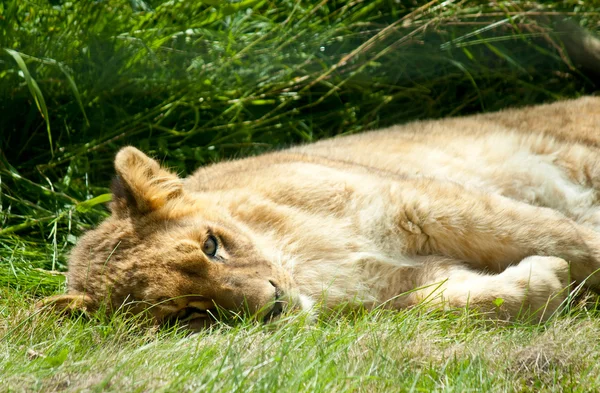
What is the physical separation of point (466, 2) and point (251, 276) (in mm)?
3842

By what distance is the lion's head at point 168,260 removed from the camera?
3748mm

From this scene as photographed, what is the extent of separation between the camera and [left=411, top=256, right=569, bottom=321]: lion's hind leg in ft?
12.6

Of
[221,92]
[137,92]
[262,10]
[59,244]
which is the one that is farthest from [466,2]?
[59,244]

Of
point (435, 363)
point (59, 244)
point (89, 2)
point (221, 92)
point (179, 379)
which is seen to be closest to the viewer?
point (179, 379)

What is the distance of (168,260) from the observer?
3.82 metres

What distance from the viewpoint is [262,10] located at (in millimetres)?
6652

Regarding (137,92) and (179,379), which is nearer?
(179,379)

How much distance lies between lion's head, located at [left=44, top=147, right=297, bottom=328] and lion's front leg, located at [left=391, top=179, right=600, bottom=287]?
2.47ft

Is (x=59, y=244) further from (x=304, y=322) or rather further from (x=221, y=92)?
(x=304, y=322)

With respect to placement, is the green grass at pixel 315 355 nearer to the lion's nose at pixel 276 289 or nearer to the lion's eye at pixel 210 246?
the lion's nose at pixel 276 289

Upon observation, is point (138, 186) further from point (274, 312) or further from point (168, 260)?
point (274, 312)

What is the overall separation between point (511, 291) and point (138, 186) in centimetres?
189

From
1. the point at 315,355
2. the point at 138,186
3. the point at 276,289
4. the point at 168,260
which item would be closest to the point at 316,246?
the point at 276,289

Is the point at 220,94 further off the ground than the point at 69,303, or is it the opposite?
the point at 220,94
